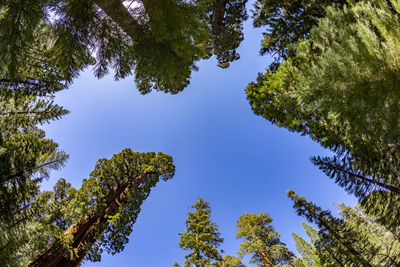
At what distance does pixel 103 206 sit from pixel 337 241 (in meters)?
13.0

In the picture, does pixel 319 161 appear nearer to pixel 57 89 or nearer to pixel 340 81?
pixel 340 81

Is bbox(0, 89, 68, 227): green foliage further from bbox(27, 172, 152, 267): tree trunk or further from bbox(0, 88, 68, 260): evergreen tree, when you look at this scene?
bbox(27, 172, 152, 267): tree trunk

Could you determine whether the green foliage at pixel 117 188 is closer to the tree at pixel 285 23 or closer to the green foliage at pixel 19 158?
the green foliage at pixel 19 158

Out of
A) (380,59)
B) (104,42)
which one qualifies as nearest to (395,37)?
(380,59)

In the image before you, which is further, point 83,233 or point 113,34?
point 83,233

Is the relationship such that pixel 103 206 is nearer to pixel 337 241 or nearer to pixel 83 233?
pixel 83 233

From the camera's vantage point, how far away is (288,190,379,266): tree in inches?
310

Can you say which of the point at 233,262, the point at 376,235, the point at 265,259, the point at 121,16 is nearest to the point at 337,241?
the point at 265,259

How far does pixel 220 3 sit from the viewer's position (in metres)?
8.83

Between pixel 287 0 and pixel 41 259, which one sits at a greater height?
pixel 287 0

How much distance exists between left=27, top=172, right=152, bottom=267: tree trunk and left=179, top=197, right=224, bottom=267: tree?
279 inches

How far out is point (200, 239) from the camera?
604 inches

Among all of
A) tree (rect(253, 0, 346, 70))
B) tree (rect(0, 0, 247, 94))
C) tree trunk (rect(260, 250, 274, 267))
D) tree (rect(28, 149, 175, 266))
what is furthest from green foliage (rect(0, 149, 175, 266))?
tree trunk (rect(260, 250, 274, 267))

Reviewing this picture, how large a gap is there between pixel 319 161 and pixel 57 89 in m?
9.14
